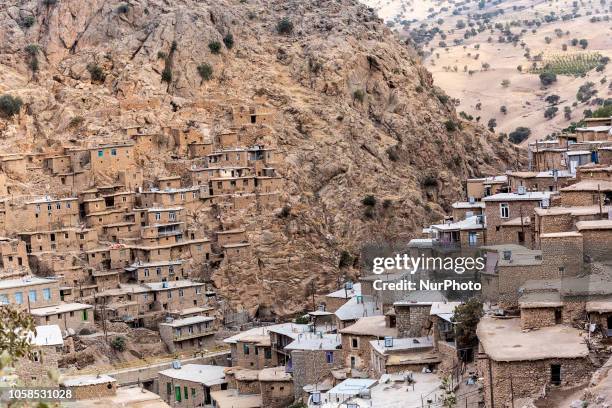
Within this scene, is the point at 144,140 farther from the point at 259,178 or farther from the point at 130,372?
the point at 130,372

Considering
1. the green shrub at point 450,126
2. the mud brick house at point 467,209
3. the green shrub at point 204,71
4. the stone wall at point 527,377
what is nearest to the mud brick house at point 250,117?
the green shrub at point 204,71

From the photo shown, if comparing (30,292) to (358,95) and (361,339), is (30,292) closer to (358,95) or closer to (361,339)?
(361,339)

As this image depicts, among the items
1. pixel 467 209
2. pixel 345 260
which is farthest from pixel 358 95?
pixel 467 209

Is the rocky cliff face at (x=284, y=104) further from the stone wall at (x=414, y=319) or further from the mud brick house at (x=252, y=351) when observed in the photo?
the stone wall at (x=414, y=319)

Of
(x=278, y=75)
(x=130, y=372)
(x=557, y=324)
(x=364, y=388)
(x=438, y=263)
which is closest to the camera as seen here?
(x=557, y=324)

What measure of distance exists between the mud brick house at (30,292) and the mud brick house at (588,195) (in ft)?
76.7

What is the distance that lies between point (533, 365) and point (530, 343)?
1313 millimetres

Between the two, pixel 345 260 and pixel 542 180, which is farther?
pixel 345 260

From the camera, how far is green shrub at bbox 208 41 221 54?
70.8 meters

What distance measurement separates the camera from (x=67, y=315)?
54938 millimetres

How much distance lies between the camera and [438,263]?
43094 millimetres

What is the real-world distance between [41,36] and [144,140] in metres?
10.3

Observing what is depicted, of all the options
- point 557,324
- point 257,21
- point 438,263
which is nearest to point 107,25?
point 257,21

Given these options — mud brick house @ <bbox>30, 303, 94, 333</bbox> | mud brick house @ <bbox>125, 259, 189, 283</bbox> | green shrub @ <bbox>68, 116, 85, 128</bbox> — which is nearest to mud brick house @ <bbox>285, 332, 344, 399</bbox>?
mud brick house @ <bbox>30, 303, 94, 333</bbox>
